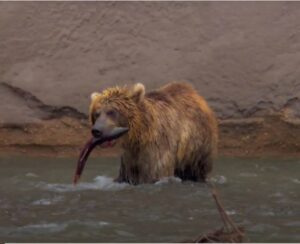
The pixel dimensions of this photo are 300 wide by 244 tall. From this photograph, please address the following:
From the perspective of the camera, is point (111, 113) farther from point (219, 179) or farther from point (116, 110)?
point (219, 179)

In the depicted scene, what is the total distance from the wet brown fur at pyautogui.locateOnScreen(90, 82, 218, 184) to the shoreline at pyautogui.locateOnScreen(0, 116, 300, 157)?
1.65 meters

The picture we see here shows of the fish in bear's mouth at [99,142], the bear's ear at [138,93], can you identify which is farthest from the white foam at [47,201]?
the bear's ear at [138,93]

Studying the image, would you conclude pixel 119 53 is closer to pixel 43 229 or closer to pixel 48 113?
pixel 48 113

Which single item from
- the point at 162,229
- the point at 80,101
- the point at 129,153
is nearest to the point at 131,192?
the point at 129,153

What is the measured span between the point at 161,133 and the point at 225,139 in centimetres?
221

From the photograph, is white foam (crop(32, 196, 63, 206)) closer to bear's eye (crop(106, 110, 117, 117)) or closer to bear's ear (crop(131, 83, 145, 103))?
bear's eye (crop(106, 110, 117, 117))

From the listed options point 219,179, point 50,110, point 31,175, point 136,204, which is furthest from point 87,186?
point 50,110

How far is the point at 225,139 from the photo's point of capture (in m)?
11.5

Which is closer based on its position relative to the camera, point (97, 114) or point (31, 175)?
point (97, 114)

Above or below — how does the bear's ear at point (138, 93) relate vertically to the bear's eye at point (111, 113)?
above

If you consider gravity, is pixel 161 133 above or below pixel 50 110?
above

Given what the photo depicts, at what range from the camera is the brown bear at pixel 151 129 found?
9.24 m

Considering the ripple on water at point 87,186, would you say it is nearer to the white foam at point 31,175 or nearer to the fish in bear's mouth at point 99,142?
the fish in bear's mouth at point 99,142

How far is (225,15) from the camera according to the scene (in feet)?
39.7
